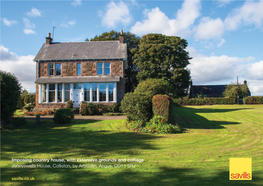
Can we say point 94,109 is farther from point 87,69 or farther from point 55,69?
point 55,69

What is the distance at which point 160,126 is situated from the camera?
11383 mm

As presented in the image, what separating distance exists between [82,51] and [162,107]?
1785 centimetres

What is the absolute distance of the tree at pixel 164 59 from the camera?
34.0 metres

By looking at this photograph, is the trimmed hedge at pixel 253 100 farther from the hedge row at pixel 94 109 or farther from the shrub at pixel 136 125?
the shrub at pixel 136 125

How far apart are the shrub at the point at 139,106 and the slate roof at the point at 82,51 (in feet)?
40.9

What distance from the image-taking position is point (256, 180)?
4.56 m

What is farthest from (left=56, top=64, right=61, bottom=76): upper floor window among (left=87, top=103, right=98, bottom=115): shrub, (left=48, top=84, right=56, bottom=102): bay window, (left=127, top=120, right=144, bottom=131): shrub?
(left=127, top=120, right=144, bottom=131): shrub

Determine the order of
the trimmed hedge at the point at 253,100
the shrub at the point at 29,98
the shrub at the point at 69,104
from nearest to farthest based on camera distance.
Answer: the shrub at the point at 69,104
the shrub at the point at 29,98
the trimmed hedge at the point at 253,100

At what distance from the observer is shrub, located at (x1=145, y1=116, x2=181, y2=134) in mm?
11164

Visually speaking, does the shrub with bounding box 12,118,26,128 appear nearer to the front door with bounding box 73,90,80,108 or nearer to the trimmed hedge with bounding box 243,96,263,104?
the front door with bounding box 73,90,80,108

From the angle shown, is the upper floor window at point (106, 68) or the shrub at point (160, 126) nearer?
the shrub at point (160, 126)

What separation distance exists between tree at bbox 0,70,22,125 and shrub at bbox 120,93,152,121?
788 cm

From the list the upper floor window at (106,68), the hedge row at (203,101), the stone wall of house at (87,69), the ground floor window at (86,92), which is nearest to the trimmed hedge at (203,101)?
the hedge row at (203,101)

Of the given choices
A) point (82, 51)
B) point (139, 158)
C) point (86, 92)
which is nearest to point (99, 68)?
point (86, 92)
